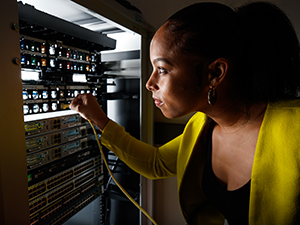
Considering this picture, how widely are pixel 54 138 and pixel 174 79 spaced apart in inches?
26.8

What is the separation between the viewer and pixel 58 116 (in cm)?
101

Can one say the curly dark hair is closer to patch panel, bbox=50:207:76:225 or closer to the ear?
the ear

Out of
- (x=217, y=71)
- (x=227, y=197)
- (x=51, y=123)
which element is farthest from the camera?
(x=51, y=123)

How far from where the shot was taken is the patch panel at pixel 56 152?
0.85 meters

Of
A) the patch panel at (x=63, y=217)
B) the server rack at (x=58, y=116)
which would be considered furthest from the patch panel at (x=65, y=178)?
the patch panel at (x=63, y=217)

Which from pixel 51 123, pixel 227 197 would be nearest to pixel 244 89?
pixel 227 197

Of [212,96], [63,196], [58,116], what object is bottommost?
[63,196]

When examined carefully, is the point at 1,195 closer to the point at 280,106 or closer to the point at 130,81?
the point at 280,106

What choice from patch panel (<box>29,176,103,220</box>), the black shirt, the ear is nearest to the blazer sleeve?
the black shirt

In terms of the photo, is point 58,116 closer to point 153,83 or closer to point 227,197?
point 153,83

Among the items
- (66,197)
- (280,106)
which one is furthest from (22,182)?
(280,106)

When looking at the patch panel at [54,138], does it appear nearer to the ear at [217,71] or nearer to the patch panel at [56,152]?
the patch panel at [56,152]

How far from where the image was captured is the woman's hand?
37.6 inches

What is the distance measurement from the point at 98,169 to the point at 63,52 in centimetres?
76
